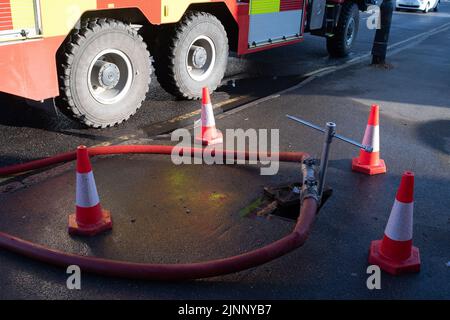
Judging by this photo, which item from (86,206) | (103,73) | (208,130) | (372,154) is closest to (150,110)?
(103,73)

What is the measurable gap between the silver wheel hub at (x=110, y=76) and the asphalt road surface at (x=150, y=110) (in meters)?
0.40

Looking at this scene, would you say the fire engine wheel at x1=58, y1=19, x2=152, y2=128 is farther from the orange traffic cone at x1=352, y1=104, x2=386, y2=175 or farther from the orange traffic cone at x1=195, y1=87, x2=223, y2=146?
the orange traffic cone at x1=352, y1=104, x2=386, y2=175

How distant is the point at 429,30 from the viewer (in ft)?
54.2

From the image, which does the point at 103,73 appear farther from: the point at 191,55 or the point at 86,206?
the point at 86,206

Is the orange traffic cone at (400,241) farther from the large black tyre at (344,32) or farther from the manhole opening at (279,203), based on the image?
the large black tyre at (344,32)

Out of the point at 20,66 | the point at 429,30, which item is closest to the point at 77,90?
the point at 20,66

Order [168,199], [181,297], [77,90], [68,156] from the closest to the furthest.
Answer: [181,297] < [168,199] < [68,156] < [77,90]

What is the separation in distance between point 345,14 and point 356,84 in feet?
8.57

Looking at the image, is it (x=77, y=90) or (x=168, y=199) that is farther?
(x=77, y=90)

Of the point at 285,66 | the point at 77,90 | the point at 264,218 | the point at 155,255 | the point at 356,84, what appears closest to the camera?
the point at 155,255

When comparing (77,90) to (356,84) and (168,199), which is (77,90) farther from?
(356,84)

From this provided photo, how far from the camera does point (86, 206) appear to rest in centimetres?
347

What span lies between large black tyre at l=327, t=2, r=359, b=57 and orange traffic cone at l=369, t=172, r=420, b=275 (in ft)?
25.8

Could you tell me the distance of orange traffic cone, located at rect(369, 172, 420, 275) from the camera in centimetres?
312
